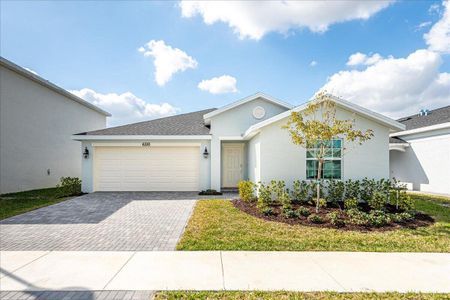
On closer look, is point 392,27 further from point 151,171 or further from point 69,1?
point 69,1

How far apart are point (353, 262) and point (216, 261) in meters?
2.66

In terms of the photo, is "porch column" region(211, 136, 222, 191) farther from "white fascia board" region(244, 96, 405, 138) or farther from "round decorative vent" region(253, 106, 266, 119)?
"white fascia board" region(244, 96, 405, 138)

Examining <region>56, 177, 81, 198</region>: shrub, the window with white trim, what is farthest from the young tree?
<region>56, 177, 81, 198</region>: shrub

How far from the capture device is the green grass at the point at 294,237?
217 inches

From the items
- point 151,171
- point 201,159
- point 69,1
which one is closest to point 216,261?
point 201,159

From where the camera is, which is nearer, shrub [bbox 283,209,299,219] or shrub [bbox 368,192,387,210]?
shrub [bbox 283,209,299,219]

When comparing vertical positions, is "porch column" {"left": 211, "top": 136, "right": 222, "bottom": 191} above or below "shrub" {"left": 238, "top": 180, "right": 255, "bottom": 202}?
above

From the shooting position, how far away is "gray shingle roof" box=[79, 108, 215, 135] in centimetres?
1384

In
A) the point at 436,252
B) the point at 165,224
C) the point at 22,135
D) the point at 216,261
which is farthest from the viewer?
the point at 22,135

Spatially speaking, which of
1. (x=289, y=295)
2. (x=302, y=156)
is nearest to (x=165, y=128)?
(x=302, y=156)

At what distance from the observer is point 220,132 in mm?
13867

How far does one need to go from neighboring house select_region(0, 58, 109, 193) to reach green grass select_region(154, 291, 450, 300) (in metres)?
15.4

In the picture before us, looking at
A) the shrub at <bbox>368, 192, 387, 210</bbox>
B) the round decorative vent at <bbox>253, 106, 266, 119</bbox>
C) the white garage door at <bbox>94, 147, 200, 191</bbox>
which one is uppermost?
the round decorative vent at <bbox>253, 106, 266, 119</bbox>

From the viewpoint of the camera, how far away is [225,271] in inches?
170
